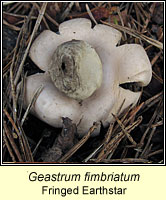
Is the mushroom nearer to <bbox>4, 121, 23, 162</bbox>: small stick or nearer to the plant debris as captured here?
the plant debris

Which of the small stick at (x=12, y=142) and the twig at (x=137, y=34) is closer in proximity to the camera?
the small stick at (x=12, y=142)

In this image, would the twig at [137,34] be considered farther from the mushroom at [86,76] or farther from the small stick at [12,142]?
the small stick at [12,142]

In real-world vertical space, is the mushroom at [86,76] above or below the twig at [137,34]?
below

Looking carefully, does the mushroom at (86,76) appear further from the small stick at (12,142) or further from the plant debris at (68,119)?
the small stick at (12,142)

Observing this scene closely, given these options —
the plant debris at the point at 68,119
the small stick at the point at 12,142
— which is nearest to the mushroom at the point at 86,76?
the plant debris at the point at 68,119

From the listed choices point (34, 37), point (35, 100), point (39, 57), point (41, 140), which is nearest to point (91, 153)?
point (41, 140)

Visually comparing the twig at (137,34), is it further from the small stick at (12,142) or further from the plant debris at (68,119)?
the small stick at (12,142)

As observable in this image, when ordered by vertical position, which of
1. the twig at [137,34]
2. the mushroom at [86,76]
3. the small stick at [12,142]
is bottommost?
the small stick at [12,142]

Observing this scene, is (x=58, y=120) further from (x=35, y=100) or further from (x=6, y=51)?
(x=6, y=51)

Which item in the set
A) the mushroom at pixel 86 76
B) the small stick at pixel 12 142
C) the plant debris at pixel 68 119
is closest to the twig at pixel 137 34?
the plant debris at pixel 68 119
